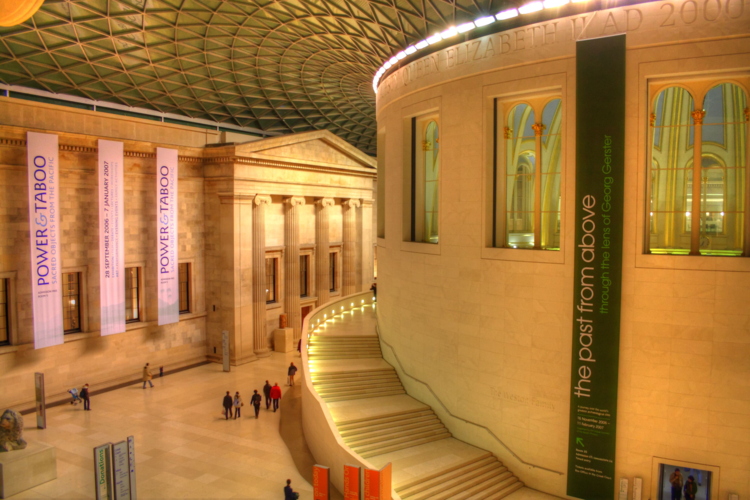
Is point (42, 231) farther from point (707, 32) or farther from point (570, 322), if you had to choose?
point (707, 32)

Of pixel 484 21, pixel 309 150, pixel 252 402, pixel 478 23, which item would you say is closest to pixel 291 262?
pixel 309 150

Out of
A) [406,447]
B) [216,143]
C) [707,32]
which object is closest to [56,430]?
[406,447]

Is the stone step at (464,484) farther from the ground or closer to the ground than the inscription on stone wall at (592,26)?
closer to the ground

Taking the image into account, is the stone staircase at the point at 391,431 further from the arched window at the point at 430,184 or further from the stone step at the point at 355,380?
the arched window at the point at 430,184

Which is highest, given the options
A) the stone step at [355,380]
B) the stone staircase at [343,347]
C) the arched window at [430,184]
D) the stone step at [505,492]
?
the arched window at [430,184]

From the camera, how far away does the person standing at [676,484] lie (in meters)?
13.4

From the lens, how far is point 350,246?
37594mm

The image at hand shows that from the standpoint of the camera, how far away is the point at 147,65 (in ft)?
93.0

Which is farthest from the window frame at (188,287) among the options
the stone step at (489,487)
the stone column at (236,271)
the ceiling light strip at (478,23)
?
the stone step at (489,487)

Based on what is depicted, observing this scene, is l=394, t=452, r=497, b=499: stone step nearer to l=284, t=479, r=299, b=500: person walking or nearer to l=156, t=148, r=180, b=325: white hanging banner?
l=284, t=479, r=299, b=500: person walking

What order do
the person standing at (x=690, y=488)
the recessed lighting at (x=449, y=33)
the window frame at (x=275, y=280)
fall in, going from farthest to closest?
1. the window frame at (x=275, y=280)
2. the recessed lighting at (x=449, y=33)
3. the person standing at (x=690, y=488)

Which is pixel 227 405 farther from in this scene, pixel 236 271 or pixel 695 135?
pixel 695 135

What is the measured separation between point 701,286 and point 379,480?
896 centimetres

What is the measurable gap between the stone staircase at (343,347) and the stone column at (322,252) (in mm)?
12065
